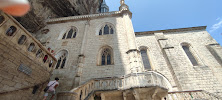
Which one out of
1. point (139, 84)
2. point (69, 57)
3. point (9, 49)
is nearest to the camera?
point (9, 49)

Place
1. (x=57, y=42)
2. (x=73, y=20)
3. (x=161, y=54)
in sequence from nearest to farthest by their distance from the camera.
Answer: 1. (x=57, y=42)
2. (x=161, y=54)
3. (x=73, y=20)

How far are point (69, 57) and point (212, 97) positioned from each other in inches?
444

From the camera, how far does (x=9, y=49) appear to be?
3.78m

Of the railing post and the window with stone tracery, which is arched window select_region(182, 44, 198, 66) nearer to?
the window with stone tracery

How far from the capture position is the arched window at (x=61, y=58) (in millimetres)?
8666

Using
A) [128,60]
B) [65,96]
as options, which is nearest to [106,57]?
[128,60]

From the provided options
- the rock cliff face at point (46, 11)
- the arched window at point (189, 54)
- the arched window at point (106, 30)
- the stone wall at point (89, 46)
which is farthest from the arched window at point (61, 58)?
the arched window at point (189, 54)

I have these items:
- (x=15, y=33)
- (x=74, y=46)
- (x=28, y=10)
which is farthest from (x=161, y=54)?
(x=28, y=10)

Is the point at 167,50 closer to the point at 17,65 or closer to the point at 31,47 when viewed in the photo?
the point at 31,47

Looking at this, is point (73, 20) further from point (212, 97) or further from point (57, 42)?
point (212, 97)

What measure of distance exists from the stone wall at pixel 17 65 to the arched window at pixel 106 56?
4510 mm

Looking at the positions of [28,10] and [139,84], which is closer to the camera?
[139,84]

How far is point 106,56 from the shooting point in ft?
29.3

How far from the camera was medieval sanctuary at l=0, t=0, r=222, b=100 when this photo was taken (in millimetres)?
4176
